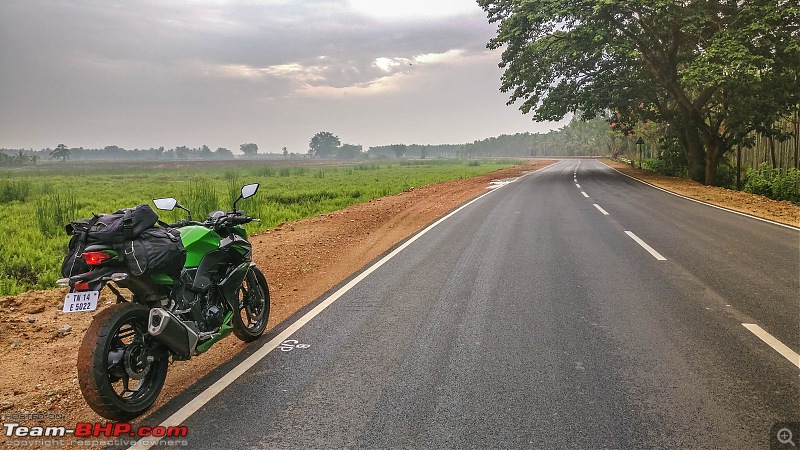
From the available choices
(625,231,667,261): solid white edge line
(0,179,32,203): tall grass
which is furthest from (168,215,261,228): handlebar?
(0,179,32,203): tall grass

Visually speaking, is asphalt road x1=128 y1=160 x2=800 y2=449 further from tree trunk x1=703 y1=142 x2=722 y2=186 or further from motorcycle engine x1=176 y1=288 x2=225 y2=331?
tree trunk x1=703 y1=142 x2=722 y2=186

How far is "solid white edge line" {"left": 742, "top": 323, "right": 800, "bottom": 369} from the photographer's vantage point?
150 inches

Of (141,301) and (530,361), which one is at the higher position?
(141,301)

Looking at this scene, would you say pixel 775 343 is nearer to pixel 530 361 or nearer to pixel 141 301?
pixel 530 361

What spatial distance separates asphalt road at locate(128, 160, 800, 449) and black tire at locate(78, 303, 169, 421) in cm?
22

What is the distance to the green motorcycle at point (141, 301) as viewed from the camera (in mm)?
2947

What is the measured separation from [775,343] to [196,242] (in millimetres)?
5163

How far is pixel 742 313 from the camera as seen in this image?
4.93 meters

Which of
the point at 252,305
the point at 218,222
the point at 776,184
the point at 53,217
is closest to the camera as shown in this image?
the point at 218,222

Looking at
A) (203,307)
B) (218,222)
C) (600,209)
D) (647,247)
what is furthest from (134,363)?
(600,209)

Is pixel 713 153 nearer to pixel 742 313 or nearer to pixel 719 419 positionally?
pixel 742 313

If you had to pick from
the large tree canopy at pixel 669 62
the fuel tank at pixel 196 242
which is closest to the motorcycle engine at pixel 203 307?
the fuel tank at pixel 196 242

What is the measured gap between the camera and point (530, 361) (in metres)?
3.84

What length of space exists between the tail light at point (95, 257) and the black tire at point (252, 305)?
4.80 feet
